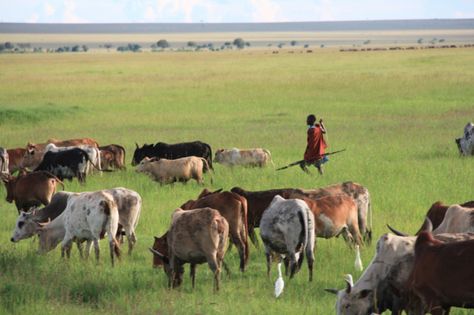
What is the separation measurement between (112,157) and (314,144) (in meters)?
5.32

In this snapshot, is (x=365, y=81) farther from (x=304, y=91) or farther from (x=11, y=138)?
(x=11, y=138)

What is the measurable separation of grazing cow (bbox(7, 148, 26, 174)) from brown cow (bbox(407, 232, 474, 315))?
51.3 ft

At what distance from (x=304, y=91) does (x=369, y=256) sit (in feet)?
116

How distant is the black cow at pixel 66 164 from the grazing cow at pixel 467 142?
9542 millimetres

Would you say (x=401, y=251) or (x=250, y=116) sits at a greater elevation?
(x=401, y=251)

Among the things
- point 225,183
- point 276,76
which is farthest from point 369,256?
point 276,76

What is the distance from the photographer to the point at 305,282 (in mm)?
12375

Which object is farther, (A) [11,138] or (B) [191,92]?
(B) [191,92]

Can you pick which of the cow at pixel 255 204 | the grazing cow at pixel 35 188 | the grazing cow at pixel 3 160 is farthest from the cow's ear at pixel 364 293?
the grazing cow at pixel 3 160

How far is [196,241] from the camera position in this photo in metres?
12.0

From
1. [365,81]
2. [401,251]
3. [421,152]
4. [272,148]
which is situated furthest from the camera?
[365,81]

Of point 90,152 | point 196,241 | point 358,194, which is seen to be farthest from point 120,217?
point 90,152

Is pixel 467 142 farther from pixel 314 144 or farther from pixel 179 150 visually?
pixel 179 150

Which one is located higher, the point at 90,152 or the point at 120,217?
the point at 120,217
